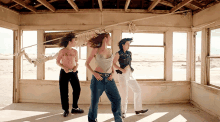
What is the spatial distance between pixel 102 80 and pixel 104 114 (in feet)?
5.12

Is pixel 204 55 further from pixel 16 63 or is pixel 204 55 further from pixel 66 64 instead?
pixel 16 63

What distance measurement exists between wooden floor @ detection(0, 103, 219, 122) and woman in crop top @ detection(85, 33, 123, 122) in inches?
38.3

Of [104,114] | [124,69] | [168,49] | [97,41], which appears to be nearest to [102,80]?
[97,41]

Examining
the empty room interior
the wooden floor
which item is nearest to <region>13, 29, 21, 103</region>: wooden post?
the empty room interior

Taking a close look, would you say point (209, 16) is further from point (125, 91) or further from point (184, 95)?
point (125, 91)

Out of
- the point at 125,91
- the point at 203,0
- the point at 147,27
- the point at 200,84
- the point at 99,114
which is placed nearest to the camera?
the point at 125,91

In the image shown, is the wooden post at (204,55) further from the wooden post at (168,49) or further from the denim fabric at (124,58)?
the denim fabric at (124,58)

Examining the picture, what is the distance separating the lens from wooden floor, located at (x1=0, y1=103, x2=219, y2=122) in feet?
10.9

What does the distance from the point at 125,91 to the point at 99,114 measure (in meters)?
0.82

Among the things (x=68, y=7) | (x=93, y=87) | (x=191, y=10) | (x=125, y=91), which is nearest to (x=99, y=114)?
(x=125, y=91)

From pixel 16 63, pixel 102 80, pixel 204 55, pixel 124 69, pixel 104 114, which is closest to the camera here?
pixel 102 80

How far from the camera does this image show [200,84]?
421 centimetres

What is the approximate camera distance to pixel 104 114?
3693 mm

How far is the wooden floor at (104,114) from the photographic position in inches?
131
